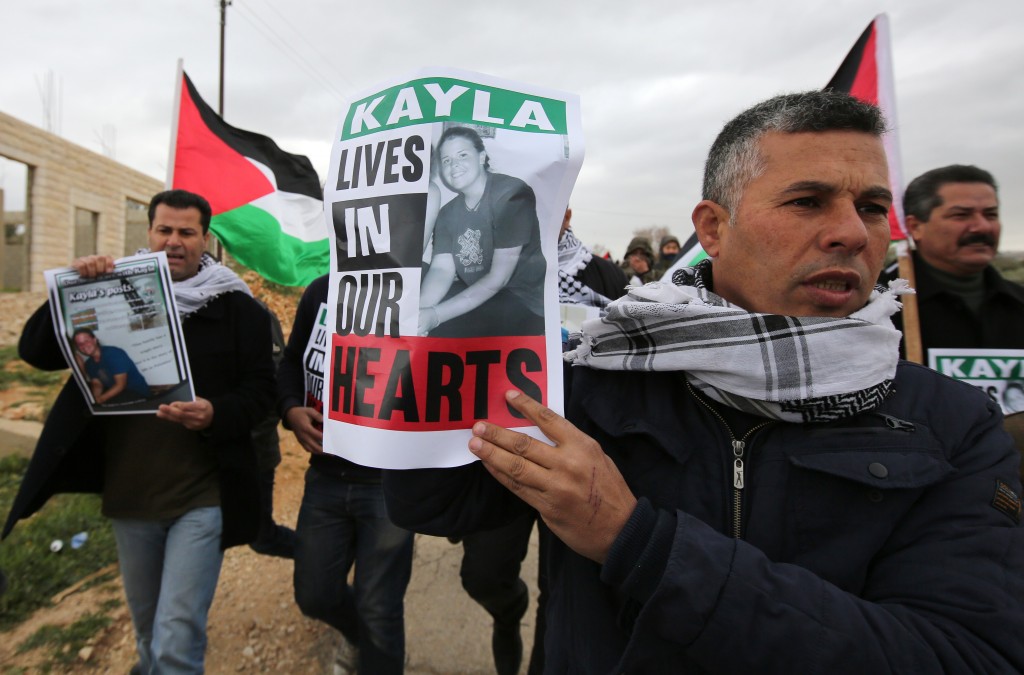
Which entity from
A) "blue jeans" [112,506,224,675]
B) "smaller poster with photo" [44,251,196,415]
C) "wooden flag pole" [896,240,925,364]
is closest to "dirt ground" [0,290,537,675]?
"blue jeans" [112,506,224,675]

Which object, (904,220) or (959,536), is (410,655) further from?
(904,220)

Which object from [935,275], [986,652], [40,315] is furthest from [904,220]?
[40,315]

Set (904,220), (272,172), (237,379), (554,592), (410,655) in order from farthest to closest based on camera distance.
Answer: (272,172), (410,655), (904,220), (237,379), (554,592)

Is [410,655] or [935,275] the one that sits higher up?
[935,275]

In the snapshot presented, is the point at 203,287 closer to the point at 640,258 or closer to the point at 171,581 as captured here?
the point at 171,581

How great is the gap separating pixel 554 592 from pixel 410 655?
2.10 metres

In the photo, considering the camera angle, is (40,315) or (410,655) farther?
(410,655)

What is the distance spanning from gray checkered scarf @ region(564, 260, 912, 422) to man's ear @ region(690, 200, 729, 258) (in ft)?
0.68

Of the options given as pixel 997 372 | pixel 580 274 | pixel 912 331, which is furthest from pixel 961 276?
pixel 580 274

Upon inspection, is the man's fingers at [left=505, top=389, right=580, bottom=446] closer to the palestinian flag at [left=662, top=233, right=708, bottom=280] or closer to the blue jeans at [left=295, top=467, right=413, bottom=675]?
the blue jeans at [left=295, top=467, right=413, bottom=675]

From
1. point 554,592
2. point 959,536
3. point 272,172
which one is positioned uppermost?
point 272,172

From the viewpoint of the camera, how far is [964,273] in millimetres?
2574

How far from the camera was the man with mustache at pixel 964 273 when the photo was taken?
2.48 metres

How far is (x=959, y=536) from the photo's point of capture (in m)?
0.94
